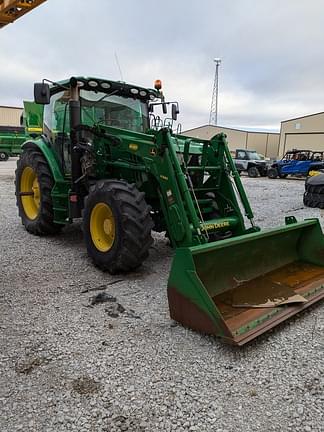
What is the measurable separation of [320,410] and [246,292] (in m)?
1.36

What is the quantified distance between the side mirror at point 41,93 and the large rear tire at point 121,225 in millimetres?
1302

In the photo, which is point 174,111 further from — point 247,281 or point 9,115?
point 9,115

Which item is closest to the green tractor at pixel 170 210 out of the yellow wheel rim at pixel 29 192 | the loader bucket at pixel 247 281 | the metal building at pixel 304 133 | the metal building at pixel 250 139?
the loader bucket at pixel 247 281

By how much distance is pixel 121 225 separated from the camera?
407cm

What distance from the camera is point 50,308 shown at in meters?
3.52

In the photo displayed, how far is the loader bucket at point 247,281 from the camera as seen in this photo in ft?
9.50

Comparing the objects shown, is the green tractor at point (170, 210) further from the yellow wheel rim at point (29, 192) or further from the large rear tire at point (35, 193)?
the yellow wheel rim at point (29, 192)

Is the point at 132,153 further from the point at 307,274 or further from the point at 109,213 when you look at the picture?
the point at 307,274

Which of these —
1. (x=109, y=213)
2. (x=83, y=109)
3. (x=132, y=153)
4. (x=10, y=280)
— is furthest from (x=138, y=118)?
(x=10, y=280)

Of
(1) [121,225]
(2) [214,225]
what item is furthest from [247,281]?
(1) [121,225]

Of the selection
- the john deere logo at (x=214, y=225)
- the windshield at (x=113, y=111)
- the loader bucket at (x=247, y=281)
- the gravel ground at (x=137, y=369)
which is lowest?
the gravel ground at (x=137, y=369)

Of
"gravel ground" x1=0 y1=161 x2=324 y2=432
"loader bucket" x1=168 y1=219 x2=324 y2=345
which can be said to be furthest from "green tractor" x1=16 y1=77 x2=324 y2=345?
"gravel ground" x1=0 y1=161 x2=324 y2=432

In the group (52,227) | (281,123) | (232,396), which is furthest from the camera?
(281,123)

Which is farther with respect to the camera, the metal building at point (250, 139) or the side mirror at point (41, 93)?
the metal building at point (250, 139)
